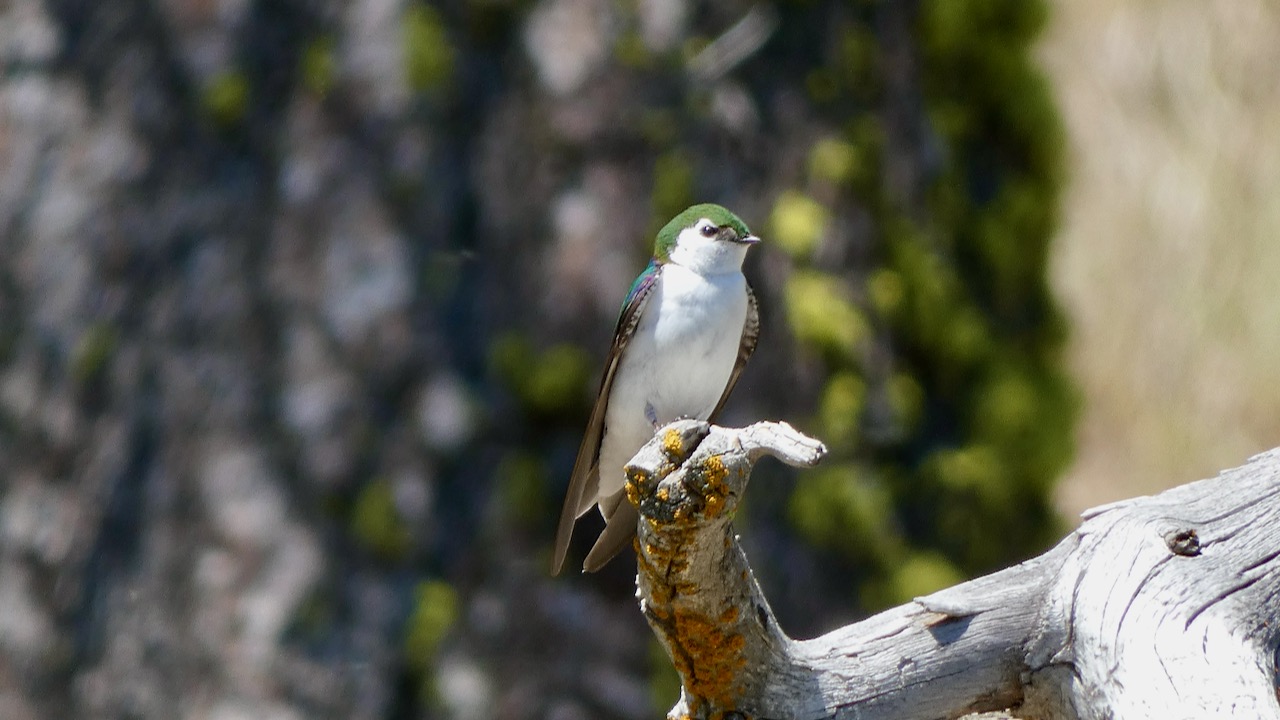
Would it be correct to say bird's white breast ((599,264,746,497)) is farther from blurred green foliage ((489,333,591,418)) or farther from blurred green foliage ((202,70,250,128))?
blurred green foliage ((202,70,250,128))

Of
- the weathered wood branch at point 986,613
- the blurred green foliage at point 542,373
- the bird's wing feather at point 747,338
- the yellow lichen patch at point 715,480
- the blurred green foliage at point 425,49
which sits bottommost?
the weathered wood branch at point 986,613

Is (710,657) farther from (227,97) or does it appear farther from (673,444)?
(227,97)

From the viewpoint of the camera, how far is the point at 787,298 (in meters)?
5.09

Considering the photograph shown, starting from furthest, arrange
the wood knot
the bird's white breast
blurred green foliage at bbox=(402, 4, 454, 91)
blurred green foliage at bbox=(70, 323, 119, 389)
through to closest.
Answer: blurred green foliage at bbox=(70, 323, 119, 389) < blurred green foliage at bbox=(402, 4, 454, 91) < the bird's white breast < the wood knot

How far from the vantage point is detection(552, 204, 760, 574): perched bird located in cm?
386

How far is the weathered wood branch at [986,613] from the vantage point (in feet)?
8.84

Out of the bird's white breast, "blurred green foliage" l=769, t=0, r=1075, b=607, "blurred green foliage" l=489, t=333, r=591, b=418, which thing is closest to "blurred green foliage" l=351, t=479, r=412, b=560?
"blurred green foliage" l=489, t=333, r=591, b=418

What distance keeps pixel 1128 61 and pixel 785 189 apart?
3310 millimetres

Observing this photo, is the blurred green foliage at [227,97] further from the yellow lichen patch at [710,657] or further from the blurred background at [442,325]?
the yellow lichen patch at [710,657]

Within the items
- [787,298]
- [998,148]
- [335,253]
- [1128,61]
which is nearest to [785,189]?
[787,298]

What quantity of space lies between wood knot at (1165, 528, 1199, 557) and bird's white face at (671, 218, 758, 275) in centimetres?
152

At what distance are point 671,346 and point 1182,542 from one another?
4.94 ft

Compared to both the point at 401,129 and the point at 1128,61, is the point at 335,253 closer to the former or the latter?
the point at 401,129

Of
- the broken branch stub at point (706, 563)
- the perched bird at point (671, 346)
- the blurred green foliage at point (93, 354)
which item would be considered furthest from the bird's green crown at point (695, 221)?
the blurred green foliage at point (93, 354)
